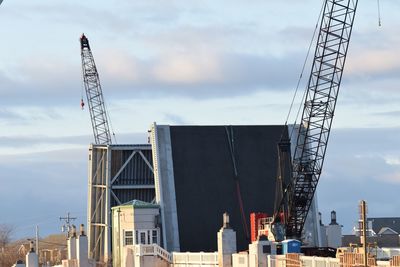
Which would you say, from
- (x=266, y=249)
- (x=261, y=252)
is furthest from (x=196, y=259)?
(x=261, y=252)

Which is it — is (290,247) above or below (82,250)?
below

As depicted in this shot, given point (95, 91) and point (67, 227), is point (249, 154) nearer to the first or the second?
point (67, 227)

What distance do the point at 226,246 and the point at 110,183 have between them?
2876cm

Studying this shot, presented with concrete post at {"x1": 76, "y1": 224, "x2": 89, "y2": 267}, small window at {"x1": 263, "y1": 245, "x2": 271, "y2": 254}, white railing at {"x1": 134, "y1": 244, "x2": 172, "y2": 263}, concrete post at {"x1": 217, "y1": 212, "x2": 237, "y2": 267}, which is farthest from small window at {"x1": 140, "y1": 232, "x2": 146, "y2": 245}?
small window at {"x1": 263, "y1": 245, "x2": 271, "y2": 254}

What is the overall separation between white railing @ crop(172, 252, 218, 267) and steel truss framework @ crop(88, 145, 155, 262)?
18474mm

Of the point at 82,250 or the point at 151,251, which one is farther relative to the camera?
the point at 82,250

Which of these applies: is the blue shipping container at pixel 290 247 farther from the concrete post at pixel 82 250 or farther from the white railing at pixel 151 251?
the concrete post at pixel 82 250

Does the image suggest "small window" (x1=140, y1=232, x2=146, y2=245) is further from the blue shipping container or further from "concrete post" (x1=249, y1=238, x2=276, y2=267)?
"concrete post" (x1=249, y1=238, x2=276, y2=267)

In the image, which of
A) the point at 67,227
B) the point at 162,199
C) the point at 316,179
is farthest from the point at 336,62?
the point at 67,227

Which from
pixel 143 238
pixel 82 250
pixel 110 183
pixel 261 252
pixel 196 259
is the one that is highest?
pixel 110 183

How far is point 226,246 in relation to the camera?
11856 cm

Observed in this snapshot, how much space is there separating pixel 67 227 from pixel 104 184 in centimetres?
2984

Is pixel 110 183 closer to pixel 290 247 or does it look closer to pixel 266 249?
pixel 290 247

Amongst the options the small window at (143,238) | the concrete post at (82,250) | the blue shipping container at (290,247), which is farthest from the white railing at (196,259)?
the small window at (143,238)
